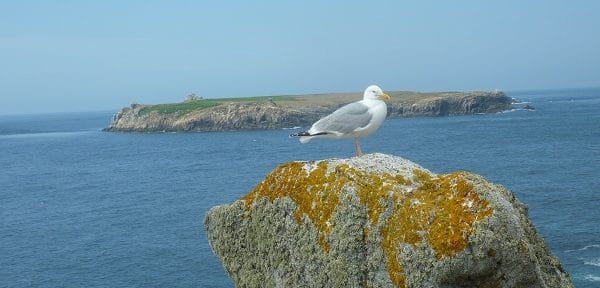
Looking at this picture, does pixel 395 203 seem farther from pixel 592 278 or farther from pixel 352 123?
pixel 592 278

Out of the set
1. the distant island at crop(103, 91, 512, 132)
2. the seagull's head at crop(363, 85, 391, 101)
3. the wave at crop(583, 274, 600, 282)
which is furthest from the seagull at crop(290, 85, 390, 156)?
the distant island at crop(103, 91, 512, 132)

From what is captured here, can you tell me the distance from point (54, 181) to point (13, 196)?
12.3 m

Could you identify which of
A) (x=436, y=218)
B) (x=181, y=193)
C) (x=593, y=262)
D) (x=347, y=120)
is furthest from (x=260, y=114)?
(x=436, y=218)

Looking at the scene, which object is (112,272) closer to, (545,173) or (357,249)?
(357,249)

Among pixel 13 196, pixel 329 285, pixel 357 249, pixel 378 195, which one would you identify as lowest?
pixel 13 196

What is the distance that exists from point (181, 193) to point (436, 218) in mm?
63209

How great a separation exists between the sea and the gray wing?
91.9 ft

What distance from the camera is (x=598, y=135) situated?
10419 centimetres

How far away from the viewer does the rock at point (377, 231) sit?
22.8 feet

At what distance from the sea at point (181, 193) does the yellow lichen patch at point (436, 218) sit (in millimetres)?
29118

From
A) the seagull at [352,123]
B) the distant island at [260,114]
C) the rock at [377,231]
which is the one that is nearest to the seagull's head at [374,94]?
the seagull at [352,123]

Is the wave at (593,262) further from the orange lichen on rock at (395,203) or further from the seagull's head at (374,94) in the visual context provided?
the orange lichen on rock at (395,203)

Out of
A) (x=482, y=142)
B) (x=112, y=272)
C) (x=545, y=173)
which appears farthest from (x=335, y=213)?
(x=482, y=142)

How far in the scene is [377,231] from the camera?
25.0 feet
